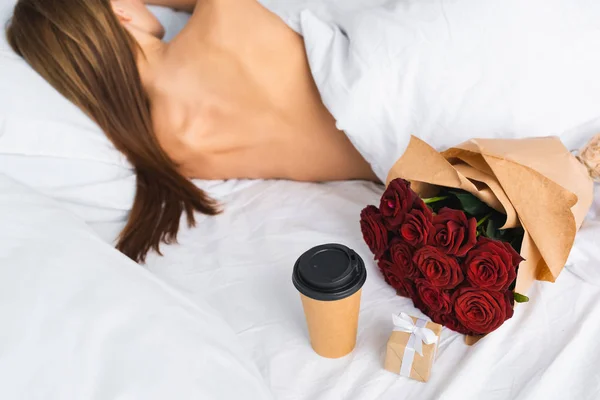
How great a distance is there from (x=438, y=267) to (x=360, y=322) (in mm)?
164

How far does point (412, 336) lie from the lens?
A: 703 millimetres

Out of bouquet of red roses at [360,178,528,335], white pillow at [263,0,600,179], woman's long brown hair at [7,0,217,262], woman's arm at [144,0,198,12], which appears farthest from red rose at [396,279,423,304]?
woman's arm at [144,0,198,12]

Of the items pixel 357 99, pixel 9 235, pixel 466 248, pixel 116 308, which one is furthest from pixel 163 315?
pixel 357 99

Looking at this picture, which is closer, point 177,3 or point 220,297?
point 220,297

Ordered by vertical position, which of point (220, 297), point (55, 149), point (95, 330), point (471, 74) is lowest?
point (220, 297)

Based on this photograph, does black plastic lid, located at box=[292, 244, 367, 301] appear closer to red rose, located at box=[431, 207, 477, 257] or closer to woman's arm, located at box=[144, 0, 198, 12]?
red rose, located at box=[431, 207, 477, 257]

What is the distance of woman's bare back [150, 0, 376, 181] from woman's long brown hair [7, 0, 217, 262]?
0.05m

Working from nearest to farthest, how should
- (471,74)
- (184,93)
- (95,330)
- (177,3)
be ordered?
(95,330) → (471,74) → (184,93) → (177,3)

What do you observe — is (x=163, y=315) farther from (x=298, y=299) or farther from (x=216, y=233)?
(x=216, y=233)

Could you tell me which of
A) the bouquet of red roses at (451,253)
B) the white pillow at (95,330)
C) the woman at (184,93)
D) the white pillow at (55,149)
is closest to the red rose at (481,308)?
the bouquet of red roses at (451,253)

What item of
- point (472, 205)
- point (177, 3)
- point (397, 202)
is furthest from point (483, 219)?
point (177, 3)

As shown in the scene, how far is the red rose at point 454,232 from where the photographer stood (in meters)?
0.70

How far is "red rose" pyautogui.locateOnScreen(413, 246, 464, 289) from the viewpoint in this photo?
28.2 inches

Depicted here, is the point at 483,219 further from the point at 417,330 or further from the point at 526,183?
the point at 417,330
